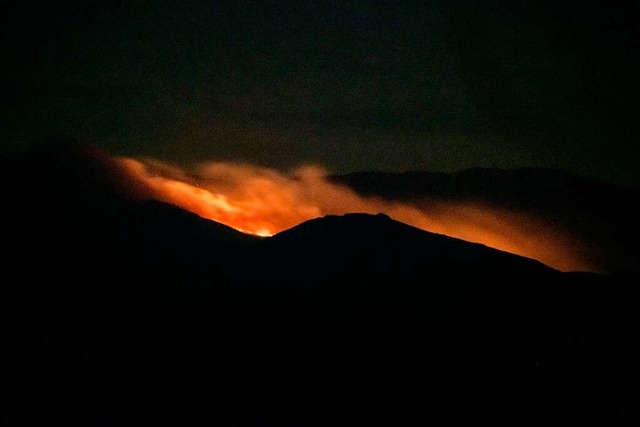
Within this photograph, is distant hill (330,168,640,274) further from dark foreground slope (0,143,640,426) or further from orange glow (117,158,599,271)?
dark foreground slope (0,143,640,426)

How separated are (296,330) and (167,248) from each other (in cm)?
394

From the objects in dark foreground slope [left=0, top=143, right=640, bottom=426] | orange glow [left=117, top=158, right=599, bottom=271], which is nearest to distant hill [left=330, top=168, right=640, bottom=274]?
orange glow [left=117, top=158, right=599, bottom=271]

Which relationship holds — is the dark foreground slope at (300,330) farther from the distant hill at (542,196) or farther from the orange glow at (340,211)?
the distant hill at (542,196)

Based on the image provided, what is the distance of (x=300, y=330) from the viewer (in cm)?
955

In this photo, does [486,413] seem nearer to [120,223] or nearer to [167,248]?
[167,248]

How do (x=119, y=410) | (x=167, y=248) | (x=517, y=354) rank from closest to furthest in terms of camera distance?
(x=119, y=410) < (x=517, y=354) < (x=167, y=248)

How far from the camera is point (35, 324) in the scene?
9453 mm

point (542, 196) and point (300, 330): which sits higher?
point (542, 196)

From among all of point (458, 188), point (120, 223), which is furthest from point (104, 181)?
point (458, 188)

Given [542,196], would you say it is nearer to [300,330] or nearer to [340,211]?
[340,211]

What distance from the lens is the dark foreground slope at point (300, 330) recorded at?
8102 mm

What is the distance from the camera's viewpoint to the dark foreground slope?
810 centimetres

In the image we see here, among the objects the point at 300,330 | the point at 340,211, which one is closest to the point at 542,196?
the point at 340,211

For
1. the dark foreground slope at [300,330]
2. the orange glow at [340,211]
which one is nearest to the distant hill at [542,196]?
the orange glow at [340,211]
